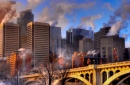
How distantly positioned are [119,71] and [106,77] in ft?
16.0

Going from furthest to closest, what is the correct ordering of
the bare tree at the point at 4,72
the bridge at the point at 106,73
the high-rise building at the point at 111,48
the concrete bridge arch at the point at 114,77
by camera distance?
the high-rise building at the point at 111,48 → the bare tree at the point at 4,72 → the bridge at the point at 106,73 → the concrete bridge arch at the point at 114,77

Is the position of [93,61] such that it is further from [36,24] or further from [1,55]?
[1,55]

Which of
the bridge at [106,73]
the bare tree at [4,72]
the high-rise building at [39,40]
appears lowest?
the bare tree at [4,72]

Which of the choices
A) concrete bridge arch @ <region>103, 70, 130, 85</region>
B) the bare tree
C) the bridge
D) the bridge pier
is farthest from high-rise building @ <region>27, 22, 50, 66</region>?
concrete bridge arch @ <region>103, 70, 130, 85</region>

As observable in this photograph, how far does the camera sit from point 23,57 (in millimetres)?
169375

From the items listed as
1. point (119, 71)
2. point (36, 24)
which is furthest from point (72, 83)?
point (36, 24)

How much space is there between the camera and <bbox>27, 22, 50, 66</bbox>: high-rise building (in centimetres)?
18662

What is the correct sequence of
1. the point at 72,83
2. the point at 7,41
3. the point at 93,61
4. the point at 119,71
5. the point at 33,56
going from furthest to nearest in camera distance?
the point at 7,41 < the point at 33,56 < the point at 93,61 < the point at 72,83 < the point at 119,71

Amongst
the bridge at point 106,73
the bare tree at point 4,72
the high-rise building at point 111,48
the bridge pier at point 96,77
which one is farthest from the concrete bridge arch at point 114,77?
the high-rise building at point 111,48

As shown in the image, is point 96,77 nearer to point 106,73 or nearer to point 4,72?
point 106,73

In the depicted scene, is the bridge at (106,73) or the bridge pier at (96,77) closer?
the bridge at (106,73)

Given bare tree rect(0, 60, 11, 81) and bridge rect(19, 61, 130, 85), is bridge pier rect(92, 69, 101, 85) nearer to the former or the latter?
bridge rect(19, 61, 130, 85)

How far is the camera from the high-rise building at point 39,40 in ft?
612

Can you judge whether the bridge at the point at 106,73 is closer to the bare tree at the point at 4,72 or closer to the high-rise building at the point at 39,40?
the bare tree at the point at 4,72
